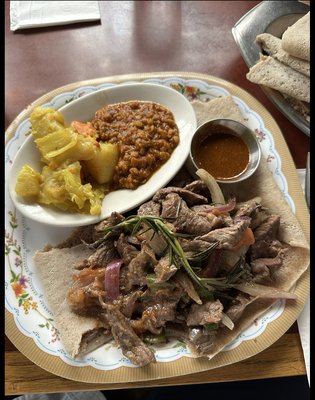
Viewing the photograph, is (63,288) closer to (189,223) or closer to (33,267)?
(33,267)

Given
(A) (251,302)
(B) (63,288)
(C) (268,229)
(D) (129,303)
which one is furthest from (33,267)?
(C) (268,229)

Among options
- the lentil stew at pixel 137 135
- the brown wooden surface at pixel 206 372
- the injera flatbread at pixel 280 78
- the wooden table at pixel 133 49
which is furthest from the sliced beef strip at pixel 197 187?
the brown wooden surface at pixel 206 372

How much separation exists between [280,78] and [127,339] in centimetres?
191

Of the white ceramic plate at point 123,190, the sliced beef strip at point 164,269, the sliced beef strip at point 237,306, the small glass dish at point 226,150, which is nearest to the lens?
the sliced beef strip at point 164,269

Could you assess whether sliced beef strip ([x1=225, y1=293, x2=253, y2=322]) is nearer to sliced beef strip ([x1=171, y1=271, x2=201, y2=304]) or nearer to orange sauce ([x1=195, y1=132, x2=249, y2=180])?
sliced beef strip ([x1=171, y1=271, x2=201, y2=304])

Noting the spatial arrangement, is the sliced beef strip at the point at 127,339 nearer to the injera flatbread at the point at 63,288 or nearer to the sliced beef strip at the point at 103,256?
the injera flatbread at the point at 63,288

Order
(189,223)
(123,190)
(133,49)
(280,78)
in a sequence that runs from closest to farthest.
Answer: (189,223)
(123,190)
(280,78)
(133,49)

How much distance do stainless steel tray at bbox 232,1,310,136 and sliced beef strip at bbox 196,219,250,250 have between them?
3.68 feet

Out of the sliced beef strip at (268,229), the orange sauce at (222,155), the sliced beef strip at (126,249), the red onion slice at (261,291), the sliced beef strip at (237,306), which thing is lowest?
the sliced beef strip at (237,306)

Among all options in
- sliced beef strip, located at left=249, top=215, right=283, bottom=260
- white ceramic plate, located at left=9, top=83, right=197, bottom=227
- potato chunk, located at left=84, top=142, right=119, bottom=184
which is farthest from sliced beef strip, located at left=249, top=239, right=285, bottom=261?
potato chunk, located at left=84, top=142, right=119, bottom=184

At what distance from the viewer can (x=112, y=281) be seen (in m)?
2.67

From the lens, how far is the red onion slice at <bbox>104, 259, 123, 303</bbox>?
2664 millimetres

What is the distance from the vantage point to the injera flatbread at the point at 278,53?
307 centimetres

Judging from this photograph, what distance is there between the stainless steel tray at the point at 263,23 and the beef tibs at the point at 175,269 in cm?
110
